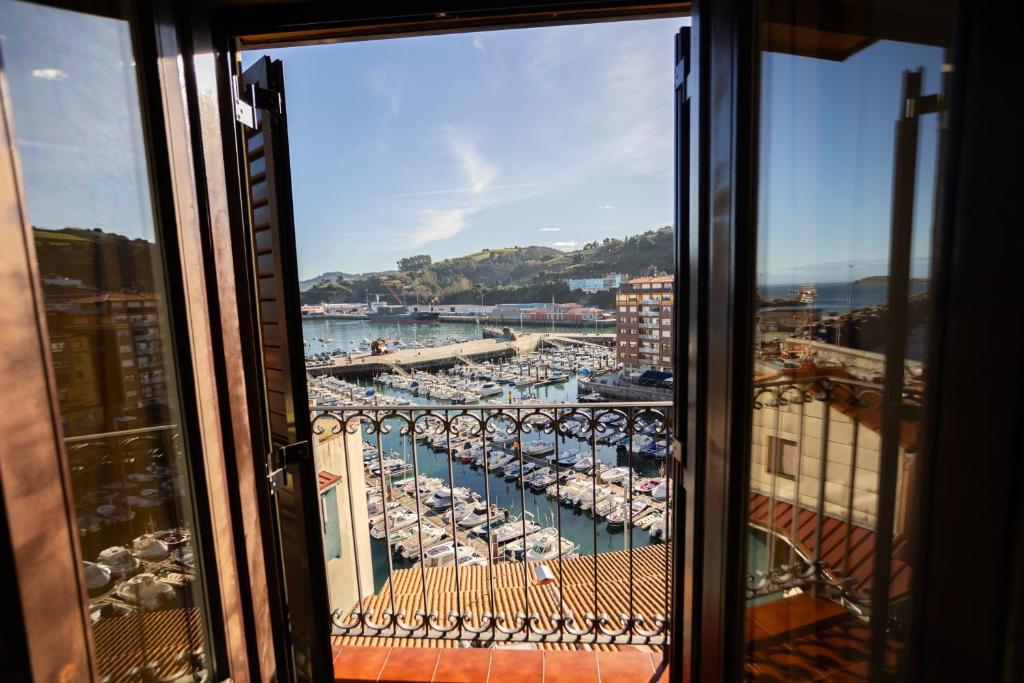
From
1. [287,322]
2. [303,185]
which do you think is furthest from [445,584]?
[303,185]

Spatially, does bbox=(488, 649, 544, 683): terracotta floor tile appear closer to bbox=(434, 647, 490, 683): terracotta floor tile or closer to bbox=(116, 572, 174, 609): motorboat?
bbox=(434, 647, 490, 683): terracotta floor tile

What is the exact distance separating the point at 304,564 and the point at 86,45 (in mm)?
1552

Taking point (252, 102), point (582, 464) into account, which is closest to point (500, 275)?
point (582, 464)

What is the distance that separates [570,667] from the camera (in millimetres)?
1978

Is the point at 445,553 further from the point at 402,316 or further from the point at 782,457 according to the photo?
the point at 782,457

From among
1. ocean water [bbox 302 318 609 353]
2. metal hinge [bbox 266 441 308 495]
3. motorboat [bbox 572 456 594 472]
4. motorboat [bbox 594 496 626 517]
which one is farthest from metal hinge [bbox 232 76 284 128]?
motorboat [bbox 594 496 626 517]

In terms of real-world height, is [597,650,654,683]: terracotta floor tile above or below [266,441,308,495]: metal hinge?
below

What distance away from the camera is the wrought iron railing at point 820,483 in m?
0.67

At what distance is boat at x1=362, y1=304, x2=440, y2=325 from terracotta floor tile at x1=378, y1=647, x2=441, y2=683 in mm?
2685

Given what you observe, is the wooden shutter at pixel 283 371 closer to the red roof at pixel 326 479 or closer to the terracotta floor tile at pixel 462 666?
the terracotta floor tile at pixel 462 666

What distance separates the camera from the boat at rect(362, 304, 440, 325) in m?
4.12

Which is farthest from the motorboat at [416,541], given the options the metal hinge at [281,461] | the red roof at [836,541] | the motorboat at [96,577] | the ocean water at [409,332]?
the red roof at [836,541]

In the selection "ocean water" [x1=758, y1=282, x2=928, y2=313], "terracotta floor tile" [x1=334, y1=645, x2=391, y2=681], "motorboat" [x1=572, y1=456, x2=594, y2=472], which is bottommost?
"terracotta floor tile" [x1=334, y1=645, x2=391, y2=681]

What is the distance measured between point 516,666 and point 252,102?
2557 mm
